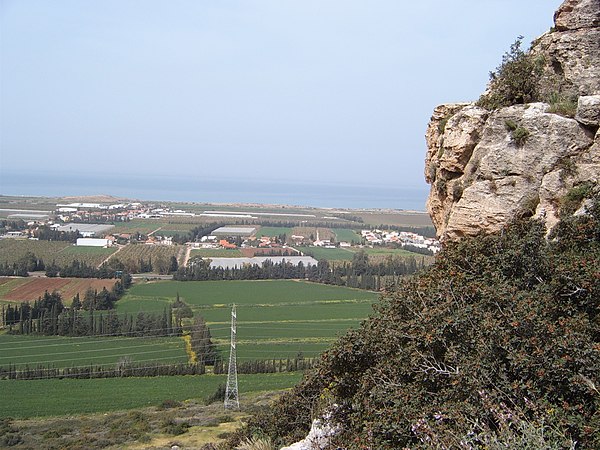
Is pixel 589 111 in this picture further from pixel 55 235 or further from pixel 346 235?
pixel 346 235

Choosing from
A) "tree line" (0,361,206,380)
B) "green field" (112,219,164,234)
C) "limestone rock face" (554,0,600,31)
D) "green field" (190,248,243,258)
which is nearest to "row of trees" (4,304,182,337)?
"tree line" (0,361,206,380)

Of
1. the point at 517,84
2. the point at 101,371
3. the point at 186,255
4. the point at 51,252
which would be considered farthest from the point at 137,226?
the point at 517,84

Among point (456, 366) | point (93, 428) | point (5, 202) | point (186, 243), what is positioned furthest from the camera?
point (5, 202)

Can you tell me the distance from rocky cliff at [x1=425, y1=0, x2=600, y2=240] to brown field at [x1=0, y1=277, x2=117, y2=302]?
41.6m

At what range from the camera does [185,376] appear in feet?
96.4

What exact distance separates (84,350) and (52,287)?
1780 cm

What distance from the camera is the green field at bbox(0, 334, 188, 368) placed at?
30875mm

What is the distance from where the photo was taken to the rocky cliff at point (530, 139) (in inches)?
286

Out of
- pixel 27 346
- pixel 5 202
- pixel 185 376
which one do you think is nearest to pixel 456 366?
pixel 185 376

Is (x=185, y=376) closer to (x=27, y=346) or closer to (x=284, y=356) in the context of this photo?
(x=284, y=356)

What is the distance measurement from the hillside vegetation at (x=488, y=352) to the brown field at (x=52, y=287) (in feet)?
138

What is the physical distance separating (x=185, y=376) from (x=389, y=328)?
24.4m

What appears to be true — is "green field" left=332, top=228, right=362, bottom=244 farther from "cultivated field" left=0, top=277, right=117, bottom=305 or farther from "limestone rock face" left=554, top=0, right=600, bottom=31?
Result: "limestone rock face" left=554, top=0, right=600, bottom=31

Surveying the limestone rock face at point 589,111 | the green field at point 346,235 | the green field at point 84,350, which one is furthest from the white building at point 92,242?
the limestone rock face at point 589,111
